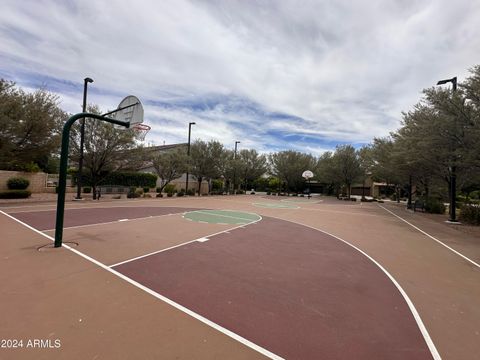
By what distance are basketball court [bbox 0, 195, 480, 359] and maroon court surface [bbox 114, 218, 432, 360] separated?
2cm

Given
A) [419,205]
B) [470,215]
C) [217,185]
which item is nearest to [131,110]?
[470,215]

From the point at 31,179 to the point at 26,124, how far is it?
9808 mm

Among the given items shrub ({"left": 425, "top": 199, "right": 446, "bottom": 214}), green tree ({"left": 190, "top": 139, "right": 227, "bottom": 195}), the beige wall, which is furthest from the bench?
the beige wall

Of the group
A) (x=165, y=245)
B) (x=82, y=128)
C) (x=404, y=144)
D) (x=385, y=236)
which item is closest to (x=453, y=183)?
(x=404, y=144)

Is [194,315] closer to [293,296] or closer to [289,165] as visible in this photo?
[293,296]

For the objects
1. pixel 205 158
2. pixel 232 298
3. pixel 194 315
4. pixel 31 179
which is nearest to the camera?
pixel 194 315

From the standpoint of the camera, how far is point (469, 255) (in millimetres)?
8148

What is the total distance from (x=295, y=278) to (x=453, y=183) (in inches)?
608

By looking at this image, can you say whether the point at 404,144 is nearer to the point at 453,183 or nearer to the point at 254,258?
the point at 453,183

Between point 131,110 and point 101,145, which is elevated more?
point 131,110

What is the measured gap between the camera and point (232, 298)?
14.4 feet

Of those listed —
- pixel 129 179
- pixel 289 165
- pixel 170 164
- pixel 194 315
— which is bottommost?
pixel 194 315

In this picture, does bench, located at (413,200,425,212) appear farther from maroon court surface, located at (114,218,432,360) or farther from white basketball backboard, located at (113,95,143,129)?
white basketball backboard, located at (113,95,143,129)

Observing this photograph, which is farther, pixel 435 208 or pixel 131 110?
pixel 435 208
